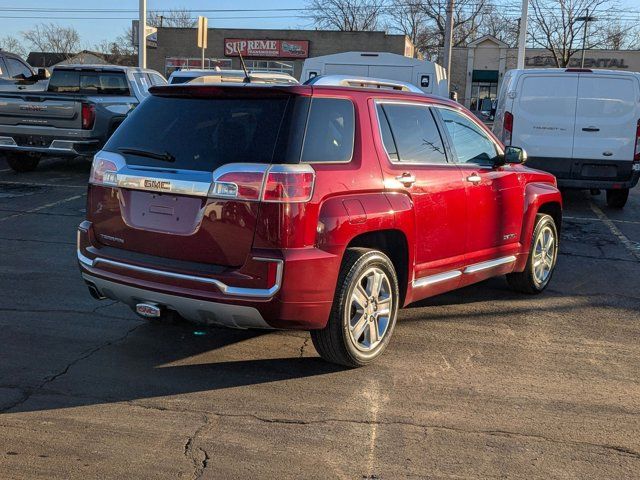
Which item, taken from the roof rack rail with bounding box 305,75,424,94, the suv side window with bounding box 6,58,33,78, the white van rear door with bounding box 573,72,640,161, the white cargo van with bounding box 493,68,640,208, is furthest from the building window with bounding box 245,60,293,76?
the roof rack rail with bounding box 305,75,424,94

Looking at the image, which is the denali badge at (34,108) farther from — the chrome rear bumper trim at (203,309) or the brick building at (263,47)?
the brick building at (263,47)

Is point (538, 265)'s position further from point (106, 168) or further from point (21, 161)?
point (21, 161)

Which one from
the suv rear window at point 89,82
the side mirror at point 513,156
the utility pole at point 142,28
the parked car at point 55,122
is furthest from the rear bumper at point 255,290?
the utility pole at point 142,28

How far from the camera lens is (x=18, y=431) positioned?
11.9ft

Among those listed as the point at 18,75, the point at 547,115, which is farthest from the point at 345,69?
the point at 18,75

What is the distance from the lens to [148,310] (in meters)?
4.29

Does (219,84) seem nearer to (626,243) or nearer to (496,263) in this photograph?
(496,263)

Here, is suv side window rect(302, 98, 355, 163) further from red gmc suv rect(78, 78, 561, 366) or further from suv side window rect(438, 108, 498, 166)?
suv side window rect(438, 108, 498, 166)

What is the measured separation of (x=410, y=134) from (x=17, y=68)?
45.1ft

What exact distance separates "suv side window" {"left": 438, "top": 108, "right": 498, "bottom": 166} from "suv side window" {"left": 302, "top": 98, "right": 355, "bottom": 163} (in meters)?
1.23

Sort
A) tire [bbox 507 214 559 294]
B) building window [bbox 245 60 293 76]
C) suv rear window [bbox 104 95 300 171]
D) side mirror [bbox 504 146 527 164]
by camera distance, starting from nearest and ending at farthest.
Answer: suv rear window [bbox 104 95 300 171], side mirror [bbox 504 146 527 164], tire [bbox 507 214 559 294], building window [bbox 245 60 293 76]

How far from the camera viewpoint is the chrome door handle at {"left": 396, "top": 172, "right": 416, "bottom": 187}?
4732mm

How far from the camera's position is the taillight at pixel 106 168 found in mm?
4438

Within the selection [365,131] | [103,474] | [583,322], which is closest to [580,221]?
[583,322]
